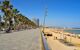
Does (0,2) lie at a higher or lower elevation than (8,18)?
higher

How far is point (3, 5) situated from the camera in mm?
74562

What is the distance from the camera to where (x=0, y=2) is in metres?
72.2

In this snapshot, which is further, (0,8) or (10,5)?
(10,5)

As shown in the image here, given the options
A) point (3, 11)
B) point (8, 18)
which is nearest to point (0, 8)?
point (3, 11)

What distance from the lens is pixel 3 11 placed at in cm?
7419

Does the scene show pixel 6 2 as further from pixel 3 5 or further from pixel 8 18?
pixel 8 18

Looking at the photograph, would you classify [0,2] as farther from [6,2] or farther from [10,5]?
[10,5]

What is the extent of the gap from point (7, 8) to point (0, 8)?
3170mm

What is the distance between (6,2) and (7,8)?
2.37m

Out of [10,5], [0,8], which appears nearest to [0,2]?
[0,8]

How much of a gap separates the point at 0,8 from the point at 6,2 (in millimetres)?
3816

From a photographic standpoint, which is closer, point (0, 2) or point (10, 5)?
point (0, 2)

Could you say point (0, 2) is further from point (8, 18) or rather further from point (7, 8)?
point (8, 18)

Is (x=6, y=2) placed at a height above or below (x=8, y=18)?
above
